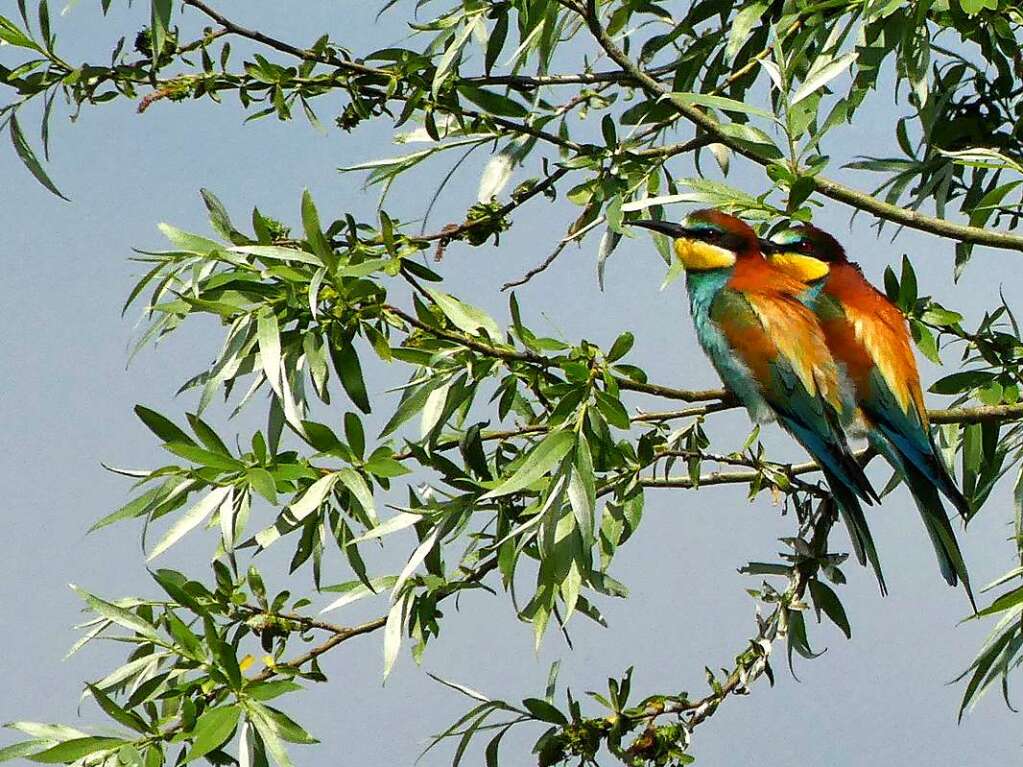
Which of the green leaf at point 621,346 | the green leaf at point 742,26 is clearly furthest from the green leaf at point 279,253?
the green leaf at point 742,26

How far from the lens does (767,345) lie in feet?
7.82

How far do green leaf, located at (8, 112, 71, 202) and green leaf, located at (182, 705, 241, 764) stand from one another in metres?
0.92

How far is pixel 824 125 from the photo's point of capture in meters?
2.20

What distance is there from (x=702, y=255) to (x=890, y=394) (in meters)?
0.45

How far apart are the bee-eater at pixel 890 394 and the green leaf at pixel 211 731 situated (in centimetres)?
107

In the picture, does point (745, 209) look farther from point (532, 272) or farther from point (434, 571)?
point (434, 571)

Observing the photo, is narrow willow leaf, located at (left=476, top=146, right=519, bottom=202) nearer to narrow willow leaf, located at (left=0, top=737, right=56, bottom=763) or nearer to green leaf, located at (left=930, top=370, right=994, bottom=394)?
→ green leaf, located at (left=930, top=370, right=994, bottom=394)

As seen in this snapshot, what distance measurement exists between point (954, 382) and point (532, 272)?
66 cm

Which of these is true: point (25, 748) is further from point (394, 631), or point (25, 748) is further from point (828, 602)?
point (828, 602)

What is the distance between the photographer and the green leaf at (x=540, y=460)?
1699 mm

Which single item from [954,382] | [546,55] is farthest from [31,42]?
[954,382]

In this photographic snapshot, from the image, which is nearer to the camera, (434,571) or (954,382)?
(434,571)

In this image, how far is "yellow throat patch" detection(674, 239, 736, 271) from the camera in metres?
2.60

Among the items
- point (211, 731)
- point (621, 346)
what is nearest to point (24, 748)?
point (211, 731)
